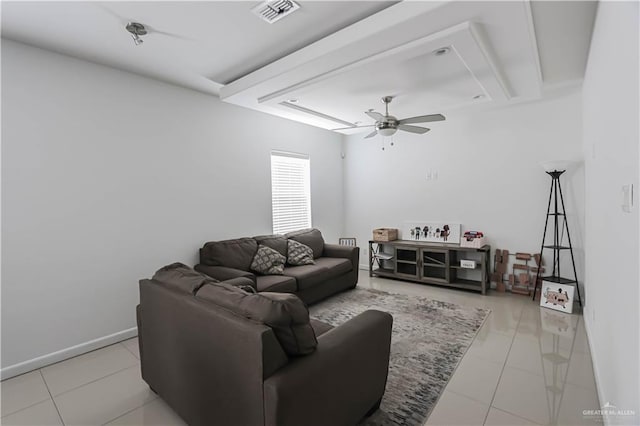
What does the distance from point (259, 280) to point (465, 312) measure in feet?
8.16

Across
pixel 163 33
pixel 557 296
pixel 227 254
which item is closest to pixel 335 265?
pixel 227 254

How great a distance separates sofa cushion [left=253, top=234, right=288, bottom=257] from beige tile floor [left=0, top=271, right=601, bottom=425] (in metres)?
1.86

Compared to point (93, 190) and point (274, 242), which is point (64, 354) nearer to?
point (93, 190)

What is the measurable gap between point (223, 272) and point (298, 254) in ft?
3.93

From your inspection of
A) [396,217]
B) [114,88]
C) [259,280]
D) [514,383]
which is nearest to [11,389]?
[259,280]

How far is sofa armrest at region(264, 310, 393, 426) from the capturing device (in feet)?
4.32

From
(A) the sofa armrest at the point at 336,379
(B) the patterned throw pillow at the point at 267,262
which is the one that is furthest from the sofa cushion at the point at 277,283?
(A) the sofa armrest at the point at 336,379

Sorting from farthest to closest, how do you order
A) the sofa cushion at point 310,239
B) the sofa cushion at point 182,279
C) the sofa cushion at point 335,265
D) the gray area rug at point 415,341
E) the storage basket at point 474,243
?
the sofa cushion at point 310,239, the storage basket at point 474,243, the sofa cushion at point 335,265, the gray area rug at point 415,341, the sofa cushion at point 182,279

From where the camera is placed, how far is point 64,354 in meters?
2.79

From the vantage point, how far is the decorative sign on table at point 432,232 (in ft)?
16.1

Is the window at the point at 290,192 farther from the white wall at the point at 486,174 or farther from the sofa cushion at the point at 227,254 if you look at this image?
the white wall at the point at 486,174

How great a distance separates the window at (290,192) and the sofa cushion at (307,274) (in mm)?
1027

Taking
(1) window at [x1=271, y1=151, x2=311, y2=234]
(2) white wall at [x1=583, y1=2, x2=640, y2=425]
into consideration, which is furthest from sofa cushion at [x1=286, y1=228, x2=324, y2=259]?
→ (2) white wall at [x1=583, y1=2, x2=640, y2=425]

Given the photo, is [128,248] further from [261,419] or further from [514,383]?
[514,383]
